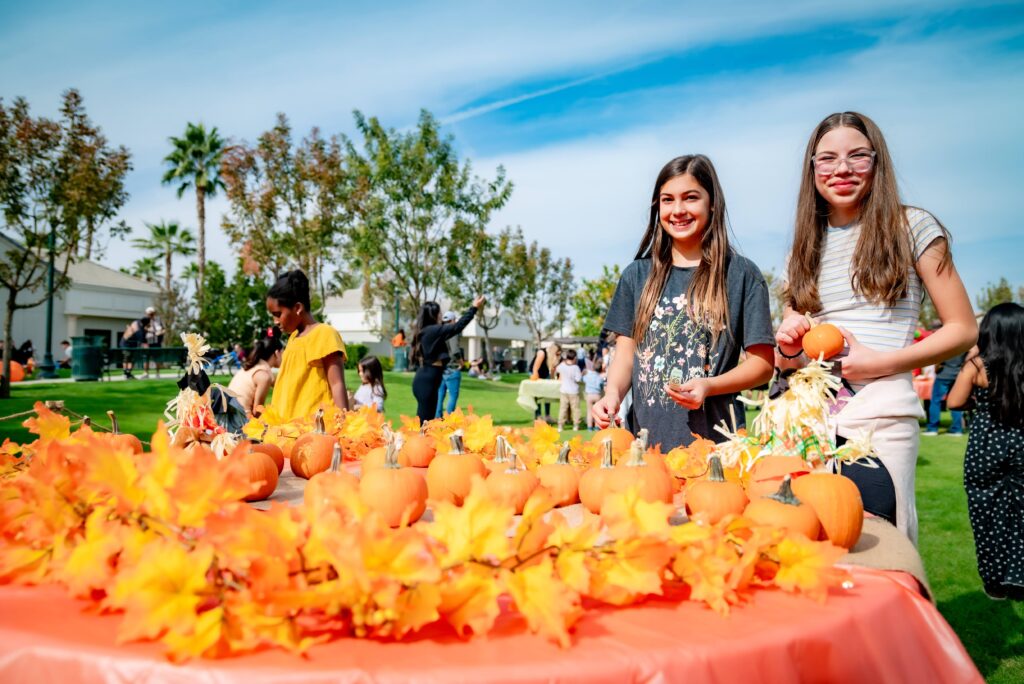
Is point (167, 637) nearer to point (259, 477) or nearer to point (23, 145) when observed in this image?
point (259, 477)

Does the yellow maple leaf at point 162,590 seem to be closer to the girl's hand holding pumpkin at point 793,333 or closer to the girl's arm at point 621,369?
the girl's hand holding pumpkin at point 793,333

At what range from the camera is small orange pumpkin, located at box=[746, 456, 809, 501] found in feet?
5.40

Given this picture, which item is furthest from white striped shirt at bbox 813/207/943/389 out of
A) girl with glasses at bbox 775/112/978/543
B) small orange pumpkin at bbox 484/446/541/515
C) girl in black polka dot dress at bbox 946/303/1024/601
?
girl in black polka dot dress at bbox 946/303/1024/601

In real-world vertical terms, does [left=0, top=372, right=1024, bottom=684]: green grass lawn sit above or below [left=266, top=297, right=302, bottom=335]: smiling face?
below

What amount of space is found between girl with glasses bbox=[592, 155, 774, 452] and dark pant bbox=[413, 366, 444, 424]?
24.9 ft

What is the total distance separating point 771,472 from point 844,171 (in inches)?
43.8

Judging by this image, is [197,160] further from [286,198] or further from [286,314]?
[286,314]

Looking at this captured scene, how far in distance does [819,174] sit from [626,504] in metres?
1.66

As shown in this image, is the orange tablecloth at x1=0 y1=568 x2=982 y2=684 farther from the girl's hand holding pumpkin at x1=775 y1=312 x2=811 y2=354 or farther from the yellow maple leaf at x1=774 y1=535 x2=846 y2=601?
the girl's hand holding pumpkin at x1=775 y1=312 x2=811 y2=354

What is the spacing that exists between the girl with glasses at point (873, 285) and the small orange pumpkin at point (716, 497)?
2.02 feet

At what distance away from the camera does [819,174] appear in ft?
7.57

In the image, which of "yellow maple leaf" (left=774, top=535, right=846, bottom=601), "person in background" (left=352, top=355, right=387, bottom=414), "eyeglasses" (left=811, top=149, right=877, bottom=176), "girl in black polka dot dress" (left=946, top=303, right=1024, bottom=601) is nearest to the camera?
"yellow maple leaf" (left=774, top=535, right=846, bottom=601)

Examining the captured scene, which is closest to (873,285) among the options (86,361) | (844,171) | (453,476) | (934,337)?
(934,337)

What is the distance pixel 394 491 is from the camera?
64.3 inches
